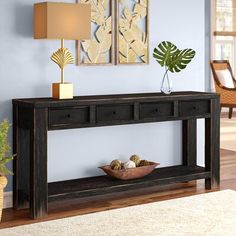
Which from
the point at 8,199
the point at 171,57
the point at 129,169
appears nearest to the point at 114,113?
the point at 129,169

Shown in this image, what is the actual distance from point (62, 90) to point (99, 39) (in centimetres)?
63

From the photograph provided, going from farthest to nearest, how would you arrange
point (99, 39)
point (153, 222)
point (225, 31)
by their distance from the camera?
point (225, 31) < point (99, 39) < point (153, 222)

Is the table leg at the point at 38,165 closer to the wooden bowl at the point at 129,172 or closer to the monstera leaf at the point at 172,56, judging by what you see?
the wooden bowl at the point at 129,172

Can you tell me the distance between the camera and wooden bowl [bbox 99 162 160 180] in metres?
4.20

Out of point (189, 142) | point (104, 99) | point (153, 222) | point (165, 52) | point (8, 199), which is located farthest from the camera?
point (189, 142)

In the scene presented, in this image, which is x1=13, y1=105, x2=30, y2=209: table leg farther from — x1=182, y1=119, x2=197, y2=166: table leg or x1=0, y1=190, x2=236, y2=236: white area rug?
x1=182, y1=119, x2=197, y2=166: table leg

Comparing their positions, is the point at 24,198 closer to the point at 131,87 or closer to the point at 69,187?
the point at 69,187

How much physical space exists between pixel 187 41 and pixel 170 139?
0.81 metres

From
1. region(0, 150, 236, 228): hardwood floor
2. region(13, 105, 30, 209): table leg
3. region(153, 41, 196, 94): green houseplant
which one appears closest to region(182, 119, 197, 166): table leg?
region(0, 150, 236, 228): hardwood floor

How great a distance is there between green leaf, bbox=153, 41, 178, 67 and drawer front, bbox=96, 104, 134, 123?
1.86ft

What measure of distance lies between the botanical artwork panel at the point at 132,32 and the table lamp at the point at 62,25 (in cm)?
53

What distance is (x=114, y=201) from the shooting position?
4238 millimetres

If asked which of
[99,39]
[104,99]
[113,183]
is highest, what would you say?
[99,39]

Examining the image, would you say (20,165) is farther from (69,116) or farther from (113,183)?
(113,183)
